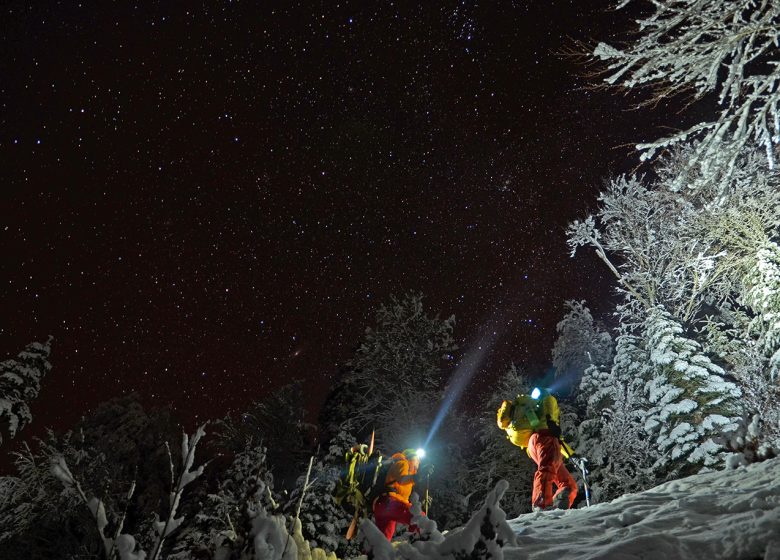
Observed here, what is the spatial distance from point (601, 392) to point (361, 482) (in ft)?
40.9

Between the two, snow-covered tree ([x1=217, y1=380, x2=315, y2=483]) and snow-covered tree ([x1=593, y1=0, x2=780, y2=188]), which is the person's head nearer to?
snow-covered tree ([x1=593, y1=0, x2=780, y2=188])

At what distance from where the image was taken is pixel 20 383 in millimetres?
14906

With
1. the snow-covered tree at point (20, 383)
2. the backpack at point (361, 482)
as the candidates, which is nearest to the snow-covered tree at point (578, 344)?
the backpack at point (361, 482)

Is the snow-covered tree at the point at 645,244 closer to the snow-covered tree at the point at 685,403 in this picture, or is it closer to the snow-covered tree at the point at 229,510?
the snow-covered tree at the point at 685,403

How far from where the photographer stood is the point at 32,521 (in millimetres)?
18859

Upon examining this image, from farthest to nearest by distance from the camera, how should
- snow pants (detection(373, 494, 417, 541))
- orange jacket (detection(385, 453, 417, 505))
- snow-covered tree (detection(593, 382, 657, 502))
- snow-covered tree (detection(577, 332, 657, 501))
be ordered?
snow-covered tree (detection(577, 332, 657, 501))
snow-covered tree (detection(593, 382, 657, 502))
orange jacket (detection(385, 453, 417, 505))
snow pants (detection(373, 494, 417, 541))

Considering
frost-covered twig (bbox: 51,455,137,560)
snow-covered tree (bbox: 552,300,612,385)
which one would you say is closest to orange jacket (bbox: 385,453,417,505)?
frost-covered twig (bbox: 51,455,137,560)

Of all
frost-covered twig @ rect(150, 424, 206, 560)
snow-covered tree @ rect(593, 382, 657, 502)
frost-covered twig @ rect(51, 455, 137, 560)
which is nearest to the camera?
frost-covered twig @ rect(51, 455, 137, 560)

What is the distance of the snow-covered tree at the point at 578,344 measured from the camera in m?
21.2

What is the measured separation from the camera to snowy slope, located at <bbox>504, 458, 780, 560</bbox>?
3562mm

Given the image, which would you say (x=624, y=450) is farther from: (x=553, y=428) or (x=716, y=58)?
(x=716, y=58)

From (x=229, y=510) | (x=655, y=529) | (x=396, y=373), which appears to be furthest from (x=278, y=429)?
(x=655, y=529)

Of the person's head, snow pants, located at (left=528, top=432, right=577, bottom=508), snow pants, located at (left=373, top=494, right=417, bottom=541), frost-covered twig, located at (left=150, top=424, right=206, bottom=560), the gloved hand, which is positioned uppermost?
frost-covered twig, located at (left=150, top=424, right=206, bottom=560)

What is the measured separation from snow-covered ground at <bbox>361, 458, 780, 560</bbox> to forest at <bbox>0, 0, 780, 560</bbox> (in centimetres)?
31
